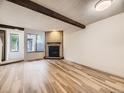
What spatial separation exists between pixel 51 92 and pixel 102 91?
1.27m

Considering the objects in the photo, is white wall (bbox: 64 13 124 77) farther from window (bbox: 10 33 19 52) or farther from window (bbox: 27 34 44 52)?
window (bbox: 10 33 19 52)

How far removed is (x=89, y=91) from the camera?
2.43 metres

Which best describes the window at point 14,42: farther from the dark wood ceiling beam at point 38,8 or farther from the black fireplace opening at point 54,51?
the dark wood ceiling beam at point 38,8

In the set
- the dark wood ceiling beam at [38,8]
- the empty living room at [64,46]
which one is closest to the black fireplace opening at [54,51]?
the empty living room at [64,46]

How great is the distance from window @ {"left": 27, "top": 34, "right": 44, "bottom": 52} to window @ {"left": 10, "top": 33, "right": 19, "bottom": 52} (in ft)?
3.15

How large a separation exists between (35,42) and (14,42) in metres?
A: 1.66

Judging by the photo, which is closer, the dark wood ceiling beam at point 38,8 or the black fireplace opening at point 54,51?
the dark wood ceiling beam at point 38,8

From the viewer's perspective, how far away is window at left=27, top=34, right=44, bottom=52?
7.19 metres

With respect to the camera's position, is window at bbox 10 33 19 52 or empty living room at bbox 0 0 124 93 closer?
empty living room at bbox 0 0 124 93

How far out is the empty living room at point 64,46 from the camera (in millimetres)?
2791

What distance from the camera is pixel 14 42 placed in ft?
20.1

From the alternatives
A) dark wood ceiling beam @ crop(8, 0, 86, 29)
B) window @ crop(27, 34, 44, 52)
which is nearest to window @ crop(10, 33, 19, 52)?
window @ crop(27, 34, 44, 52)

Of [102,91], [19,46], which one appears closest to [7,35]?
[19,46]

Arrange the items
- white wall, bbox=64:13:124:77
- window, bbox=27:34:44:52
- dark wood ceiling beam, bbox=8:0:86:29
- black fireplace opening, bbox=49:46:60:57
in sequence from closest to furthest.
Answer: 1. dark wood ceiling beam, bbox=8:0:86:29
2. white wall, bbox=64:13:124:77
3. window, bbox=27:34:44:52
4. black fireplace opening, bbox=49:46:60:57
